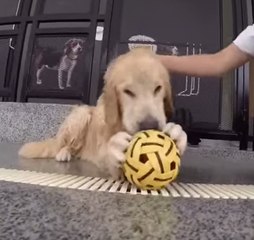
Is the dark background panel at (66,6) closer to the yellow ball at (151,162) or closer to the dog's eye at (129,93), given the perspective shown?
the dog's eye at (129,93)

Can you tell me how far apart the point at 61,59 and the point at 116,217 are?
1754 millimetres

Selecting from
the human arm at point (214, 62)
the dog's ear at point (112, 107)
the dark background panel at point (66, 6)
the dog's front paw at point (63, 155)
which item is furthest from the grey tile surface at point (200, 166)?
the dark background panel at point (66, 6)

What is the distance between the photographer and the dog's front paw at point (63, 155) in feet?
5.68

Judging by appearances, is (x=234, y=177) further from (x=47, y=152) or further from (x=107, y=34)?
(x=107, y=34)

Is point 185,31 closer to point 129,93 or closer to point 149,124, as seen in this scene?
point 129,93

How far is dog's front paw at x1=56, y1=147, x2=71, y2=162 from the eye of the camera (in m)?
1.73

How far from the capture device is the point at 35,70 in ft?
7.89

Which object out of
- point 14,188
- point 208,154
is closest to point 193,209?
point 14,188

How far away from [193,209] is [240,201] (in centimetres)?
9

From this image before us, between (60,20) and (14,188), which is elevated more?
(60,20)

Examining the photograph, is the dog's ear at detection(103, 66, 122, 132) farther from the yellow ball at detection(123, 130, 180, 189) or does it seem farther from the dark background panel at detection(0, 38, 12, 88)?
the dark background panel at detection(0, 38, 12, 88)

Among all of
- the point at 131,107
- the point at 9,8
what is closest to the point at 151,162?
the point at 131,107

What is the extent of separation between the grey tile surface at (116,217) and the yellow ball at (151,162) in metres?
0.13

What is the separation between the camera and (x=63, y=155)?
1751mm
